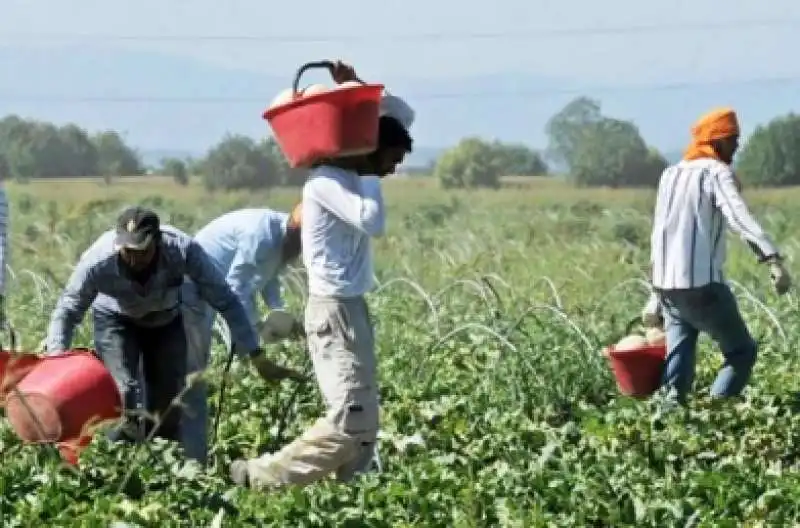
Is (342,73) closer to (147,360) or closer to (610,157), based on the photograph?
(147,360)

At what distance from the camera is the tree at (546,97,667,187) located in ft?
100.0

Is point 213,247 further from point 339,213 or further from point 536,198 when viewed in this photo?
A: point 536,198

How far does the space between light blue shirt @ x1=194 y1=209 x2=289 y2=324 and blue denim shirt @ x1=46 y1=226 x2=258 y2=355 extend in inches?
23.3

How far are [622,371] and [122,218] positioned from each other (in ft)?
7.83

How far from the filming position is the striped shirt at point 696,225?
22.2 ft

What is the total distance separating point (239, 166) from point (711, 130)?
72.3 feet

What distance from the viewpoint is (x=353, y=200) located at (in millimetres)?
5359

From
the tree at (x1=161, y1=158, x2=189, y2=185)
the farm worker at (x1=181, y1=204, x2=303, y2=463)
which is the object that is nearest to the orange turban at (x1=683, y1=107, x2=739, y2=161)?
the farm worker at (x1=181, y1=204, x2=303, y2=463)

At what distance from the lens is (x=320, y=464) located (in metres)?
5.53

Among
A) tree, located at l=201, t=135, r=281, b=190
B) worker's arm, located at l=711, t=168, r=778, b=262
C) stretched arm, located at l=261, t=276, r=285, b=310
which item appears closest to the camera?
worker's arm, located at l=711, t=168, r=778, b=262

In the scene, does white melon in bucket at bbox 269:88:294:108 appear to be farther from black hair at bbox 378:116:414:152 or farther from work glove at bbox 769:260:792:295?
work glove at bbox 769:260:792:295

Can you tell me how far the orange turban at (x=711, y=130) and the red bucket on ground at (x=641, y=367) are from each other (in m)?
0.77

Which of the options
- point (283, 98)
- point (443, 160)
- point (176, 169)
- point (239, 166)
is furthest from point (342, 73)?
point (443, 160)

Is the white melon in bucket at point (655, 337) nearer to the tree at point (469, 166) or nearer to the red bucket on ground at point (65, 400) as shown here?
the red bucket on ground at point (65, 400)
